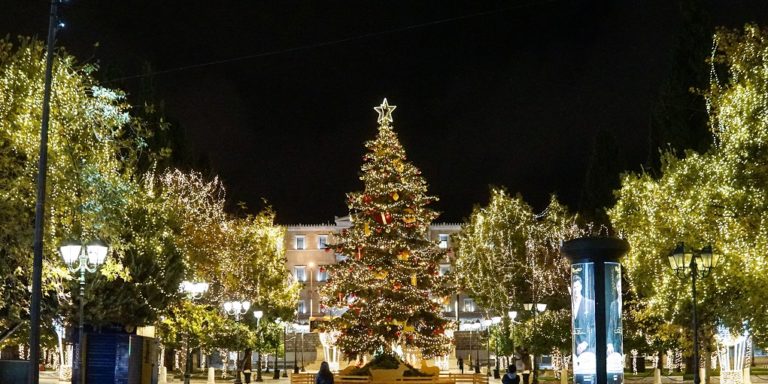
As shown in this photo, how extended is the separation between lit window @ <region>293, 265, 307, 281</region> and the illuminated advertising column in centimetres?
9238

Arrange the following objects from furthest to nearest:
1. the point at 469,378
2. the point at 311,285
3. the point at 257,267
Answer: the point at 311,285 < the point at 257,267 < the point at 469,378

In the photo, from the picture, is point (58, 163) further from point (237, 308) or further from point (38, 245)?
point (237, 308)

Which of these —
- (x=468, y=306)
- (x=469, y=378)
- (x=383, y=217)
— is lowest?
(x=469, y=378)

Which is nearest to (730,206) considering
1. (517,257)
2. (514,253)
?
(514,253)

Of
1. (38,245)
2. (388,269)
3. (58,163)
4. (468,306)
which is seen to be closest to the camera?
(38,245)

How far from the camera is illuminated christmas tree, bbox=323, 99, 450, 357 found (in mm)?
39719

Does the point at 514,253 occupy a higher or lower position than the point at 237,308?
higher

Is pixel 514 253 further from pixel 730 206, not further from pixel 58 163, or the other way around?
pixel 58 163

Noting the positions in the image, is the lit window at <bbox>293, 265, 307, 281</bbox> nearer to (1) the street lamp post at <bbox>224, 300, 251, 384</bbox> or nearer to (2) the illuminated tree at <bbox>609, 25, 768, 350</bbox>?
(1) the street lamp post at <bbox>224, 300, 251, 384</bbox>

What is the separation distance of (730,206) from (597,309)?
551 centimetres

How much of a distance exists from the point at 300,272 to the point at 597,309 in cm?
9346

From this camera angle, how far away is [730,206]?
2462cm

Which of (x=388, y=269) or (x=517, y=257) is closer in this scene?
(x=388, y=269)

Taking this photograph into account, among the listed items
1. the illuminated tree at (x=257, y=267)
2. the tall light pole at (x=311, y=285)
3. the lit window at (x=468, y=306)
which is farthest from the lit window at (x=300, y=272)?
the illuminated tree at (x=257, y=267)
